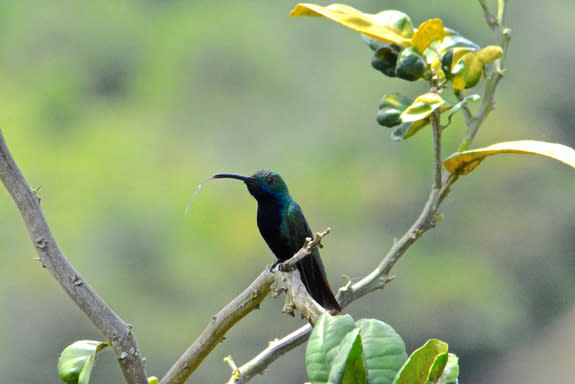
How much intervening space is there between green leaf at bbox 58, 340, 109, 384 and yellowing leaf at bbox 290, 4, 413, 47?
1.81 feet

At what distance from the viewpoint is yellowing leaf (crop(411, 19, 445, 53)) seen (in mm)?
932

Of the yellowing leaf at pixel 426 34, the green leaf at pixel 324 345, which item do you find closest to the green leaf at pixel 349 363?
the green leaf at pixel 324 345

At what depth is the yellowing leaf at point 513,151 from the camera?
770mm

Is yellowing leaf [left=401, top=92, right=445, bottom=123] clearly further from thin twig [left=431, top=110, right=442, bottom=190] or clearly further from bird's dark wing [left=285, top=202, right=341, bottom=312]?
bird's dark wing [left=285, top=202, right=341, bottom=312]

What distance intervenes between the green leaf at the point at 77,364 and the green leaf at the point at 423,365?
383 millimetres

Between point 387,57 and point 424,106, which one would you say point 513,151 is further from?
point 387,57

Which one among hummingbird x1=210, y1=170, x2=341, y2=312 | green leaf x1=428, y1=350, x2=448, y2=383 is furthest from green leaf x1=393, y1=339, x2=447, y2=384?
hummingbird x1=210, y1=170, x2=341, y2=312

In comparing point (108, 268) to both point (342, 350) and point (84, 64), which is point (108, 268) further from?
point (342, 350)

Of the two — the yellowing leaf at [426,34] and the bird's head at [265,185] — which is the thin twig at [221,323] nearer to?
the yellowing leaf at [426,34]

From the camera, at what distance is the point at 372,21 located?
3.26 feet

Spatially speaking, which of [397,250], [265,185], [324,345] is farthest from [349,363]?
[265,185]

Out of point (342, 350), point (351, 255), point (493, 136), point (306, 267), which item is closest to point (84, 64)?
point (351, 255)

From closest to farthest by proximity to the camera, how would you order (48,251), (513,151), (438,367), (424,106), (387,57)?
(438,367) < (48,251) < (513,151) < (424,106) < (387,57)

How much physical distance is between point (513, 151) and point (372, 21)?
0.31 meters
